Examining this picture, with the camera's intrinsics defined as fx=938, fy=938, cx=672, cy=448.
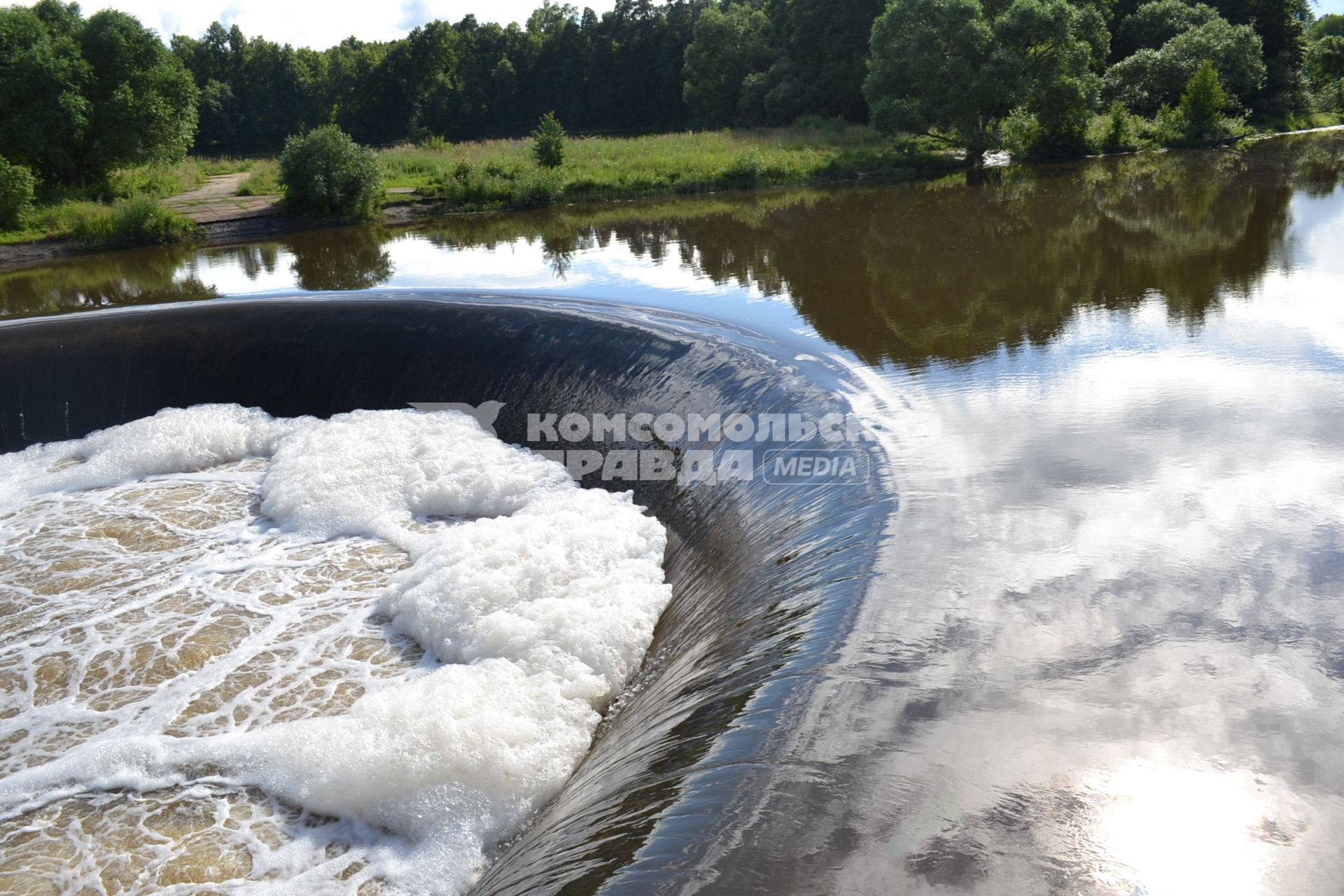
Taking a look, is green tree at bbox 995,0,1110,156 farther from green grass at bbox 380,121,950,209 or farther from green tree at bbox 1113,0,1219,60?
green tree at bbox 1113,0,1219,60

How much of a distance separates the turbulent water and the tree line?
17.0 meters

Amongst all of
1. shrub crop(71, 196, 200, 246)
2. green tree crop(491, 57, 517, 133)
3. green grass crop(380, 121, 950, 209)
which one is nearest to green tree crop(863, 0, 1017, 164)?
green grass crop(380, 121, 950, 209)

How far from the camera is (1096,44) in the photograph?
2752cm

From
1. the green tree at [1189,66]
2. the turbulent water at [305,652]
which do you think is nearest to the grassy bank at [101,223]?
the turbulent water at [305,652]

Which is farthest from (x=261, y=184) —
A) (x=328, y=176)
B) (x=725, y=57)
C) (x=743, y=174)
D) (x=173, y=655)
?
(x=725, y=57)

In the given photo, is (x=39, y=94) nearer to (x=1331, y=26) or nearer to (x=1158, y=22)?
(x=1158, y=22)

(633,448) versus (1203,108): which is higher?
(1203,108)

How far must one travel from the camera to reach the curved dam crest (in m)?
2.96

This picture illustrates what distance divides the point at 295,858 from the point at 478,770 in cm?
82

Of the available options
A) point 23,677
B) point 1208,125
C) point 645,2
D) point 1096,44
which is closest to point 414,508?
point 23,677

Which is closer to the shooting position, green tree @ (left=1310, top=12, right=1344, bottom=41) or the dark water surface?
the dark water surface

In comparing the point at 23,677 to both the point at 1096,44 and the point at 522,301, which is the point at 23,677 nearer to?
the point at 522,301

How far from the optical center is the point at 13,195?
18328 millimetres

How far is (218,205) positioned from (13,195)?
3.87 meters
